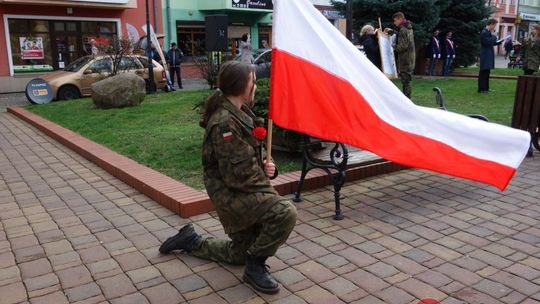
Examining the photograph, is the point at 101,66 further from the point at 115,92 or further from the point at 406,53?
the point at 406,53

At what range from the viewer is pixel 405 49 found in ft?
35.8

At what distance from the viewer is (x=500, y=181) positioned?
3818 millimetres

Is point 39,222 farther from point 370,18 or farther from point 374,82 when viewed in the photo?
point 370,18

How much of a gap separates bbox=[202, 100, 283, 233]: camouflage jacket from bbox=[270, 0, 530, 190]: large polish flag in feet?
2.36

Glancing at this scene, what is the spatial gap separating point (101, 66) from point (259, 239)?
48.6 ft

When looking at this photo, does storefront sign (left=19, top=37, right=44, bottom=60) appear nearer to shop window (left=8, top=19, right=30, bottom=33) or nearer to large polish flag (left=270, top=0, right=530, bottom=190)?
shop window (left=8, top=19, right=30, bottom=33)

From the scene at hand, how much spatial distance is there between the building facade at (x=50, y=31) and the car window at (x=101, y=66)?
4861 mm

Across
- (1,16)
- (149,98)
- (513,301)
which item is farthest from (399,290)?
(1,16)

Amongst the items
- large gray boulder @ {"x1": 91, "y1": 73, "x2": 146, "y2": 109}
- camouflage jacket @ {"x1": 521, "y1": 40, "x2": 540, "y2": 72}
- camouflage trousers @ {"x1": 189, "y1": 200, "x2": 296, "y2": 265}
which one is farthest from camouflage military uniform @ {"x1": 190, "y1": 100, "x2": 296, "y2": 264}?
camouflage jacket @ {"x1": 521, "y1": 40, "x2": 540, "y2": 72}

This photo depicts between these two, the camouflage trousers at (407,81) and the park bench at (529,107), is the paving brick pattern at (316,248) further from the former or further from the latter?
the camouflage trousers at (407,81)

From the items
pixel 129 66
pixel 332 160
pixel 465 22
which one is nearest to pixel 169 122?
pixel 332 160

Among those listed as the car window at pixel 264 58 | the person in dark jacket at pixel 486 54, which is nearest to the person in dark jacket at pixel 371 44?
the person in dark jacket at pixel 486 54

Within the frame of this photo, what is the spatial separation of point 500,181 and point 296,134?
2.91 m

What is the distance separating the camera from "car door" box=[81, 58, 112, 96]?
54.1ft
